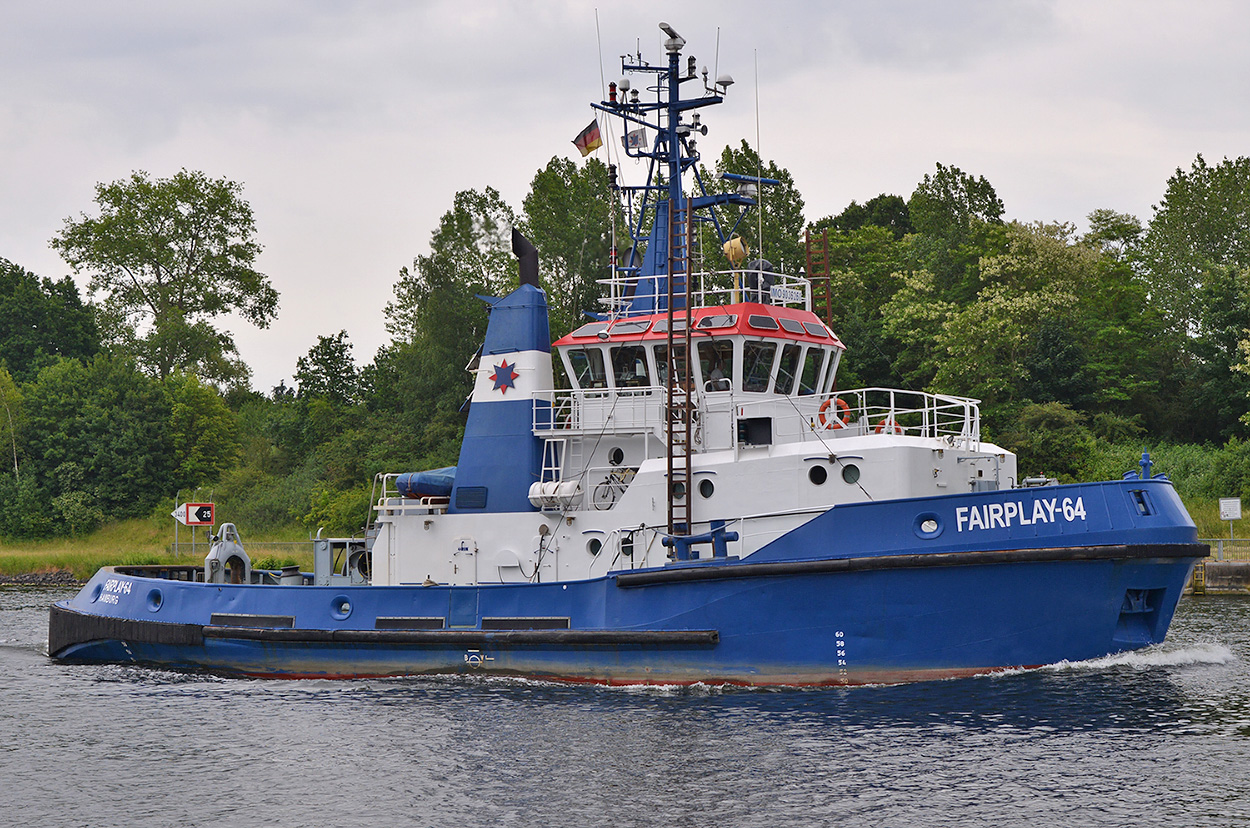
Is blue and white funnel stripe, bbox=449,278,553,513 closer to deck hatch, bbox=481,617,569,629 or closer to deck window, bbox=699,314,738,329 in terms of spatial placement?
deck hatch, bbox=481,617,569,629

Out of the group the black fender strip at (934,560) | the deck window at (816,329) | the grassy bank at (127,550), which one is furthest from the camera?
the grassy bank at (127,550)

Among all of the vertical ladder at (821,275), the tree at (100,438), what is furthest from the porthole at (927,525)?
the tree at (100,438)

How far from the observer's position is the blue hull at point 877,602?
13.0 meters

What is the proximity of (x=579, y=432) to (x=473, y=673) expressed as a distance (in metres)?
3.25

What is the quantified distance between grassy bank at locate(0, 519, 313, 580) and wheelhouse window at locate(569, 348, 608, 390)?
18.5m

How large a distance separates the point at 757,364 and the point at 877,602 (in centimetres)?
359

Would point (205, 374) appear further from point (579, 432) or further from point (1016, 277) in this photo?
point (579, 432)

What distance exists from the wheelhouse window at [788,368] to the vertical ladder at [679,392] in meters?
1.26

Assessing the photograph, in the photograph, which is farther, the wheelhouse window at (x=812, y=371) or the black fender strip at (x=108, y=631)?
the black fender strip at (x=108, y=631)

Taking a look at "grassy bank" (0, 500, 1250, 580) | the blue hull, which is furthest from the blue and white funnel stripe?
"grassy bank" (0, 500, 1250, 580)

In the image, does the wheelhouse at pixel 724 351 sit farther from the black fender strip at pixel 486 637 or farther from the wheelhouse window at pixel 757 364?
the black fender strip at pixel 486 637

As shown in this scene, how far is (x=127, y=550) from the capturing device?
38.9 metres

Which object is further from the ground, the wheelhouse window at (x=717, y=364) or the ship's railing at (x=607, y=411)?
the wheelhouse window at (x=717, y=364)

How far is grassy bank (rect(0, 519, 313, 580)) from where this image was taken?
34.8m
